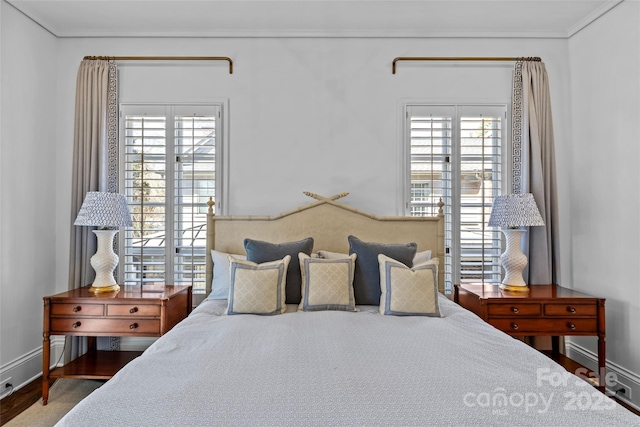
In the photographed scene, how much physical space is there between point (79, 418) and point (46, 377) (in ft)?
6.43

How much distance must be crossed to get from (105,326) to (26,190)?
4.15ft

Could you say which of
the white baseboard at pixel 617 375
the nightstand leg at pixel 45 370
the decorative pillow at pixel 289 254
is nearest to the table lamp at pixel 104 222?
the nightstand leg at pixel 45 370

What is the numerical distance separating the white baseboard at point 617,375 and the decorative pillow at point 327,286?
205 cm

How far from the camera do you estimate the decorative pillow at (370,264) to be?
2.56 m

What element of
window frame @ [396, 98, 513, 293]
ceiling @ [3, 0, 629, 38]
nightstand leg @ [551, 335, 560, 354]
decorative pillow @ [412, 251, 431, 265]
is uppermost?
ceiling @ [3, 0, 629, 38]

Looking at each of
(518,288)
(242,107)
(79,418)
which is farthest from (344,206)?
(79,418)

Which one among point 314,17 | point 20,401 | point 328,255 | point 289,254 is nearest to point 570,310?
point 328,255

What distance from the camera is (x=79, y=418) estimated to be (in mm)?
1146

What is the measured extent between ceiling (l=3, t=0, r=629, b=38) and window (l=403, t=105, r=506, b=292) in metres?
0.68

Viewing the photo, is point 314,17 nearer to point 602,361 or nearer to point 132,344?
point 132,344

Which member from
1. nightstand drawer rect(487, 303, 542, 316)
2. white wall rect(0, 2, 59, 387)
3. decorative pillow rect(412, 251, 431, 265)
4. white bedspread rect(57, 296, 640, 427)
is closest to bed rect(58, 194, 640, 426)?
white bedspread rect(57, 296, 640, 427)

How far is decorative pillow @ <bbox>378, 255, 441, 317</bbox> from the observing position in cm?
230

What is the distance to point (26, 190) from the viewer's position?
295cm

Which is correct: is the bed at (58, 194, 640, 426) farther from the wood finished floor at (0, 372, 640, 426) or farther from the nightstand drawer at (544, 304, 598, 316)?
the wood finished floor at (0, 372, 640, 426)
